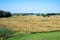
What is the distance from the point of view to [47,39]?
10.1 m

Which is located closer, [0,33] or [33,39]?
[33,39]

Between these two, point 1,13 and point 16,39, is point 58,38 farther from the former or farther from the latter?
point 1,13

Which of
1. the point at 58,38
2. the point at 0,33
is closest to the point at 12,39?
the point at 0,33

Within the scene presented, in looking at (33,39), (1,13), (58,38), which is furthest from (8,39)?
(1,13)

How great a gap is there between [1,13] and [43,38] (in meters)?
29.8

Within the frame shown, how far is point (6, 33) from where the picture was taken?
13148 millimetres

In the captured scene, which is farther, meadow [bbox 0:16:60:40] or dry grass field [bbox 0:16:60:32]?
dry grass field [bbox 0:16:60:32]

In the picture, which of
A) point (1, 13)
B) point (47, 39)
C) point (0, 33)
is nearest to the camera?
point (47, 39)

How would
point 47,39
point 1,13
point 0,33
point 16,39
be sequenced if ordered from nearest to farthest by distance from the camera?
point 47,39
point 16,39
point 0,33
point 1,13

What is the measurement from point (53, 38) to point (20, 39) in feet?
7.54

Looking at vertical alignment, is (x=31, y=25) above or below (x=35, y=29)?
below

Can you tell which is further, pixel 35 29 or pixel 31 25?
pixel 31 25

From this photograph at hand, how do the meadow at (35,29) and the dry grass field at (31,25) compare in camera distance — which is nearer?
the meadow at (35,29)

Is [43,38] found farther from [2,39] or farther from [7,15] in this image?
[7,15]
